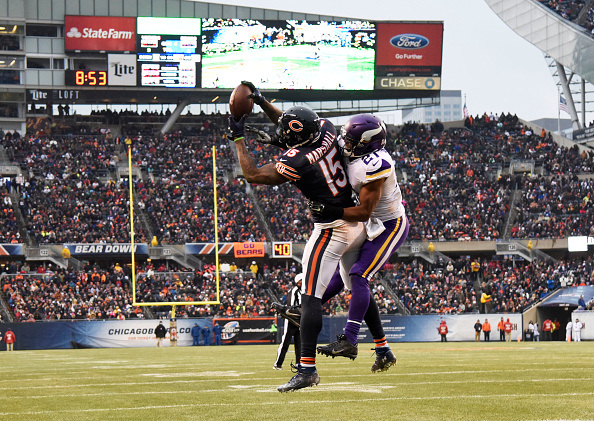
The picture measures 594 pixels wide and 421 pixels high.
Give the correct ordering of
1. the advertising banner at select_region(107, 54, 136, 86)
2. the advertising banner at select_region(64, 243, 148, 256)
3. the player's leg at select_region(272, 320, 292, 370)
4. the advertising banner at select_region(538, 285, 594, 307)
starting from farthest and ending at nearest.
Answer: the advertising banner at select_region(107, 54, 136, 86) < the advertising banner at select_region(64, 243, 148, 256) < the advertising banner at select_region(538, 285, 594, 307) < the player's leg at select_region(272, 320, 292, 370)

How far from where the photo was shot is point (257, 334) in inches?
1302

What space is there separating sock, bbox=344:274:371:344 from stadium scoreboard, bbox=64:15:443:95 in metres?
38.4

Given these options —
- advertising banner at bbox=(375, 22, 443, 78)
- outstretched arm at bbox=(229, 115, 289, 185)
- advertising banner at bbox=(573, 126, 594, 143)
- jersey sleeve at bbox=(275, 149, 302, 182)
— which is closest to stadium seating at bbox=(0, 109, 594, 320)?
advertising banner at bbox=(573, 126, 594, 143)

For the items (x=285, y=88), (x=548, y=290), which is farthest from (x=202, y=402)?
(x=285, y=88)

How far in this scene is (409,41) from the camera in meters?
48.8

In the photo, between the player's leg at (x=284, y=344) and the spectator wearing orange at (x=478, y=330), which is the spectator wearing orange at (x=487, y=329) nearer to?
the spectator wearing orange at (x=478, y=330)

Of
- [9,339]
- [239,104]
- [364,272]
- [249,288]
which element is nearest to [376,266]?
[364,272]

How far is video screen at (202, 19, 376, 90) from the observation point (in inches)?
1812

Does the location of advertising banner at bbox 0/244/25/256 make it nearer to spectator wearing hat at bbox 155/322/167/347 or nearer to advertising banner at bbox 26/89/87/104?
spectator wearing hat at bbox 155/322/167/347

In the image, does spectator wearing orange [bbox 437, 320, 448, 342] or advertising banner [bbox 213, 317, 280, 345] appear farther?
spectator wearing orange [bbox 437, 320, 448, 342]

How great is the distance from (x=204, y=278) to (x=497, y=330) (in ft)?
40.0

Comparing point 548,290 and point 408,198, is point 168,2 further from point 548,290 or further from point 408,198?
point 548,290

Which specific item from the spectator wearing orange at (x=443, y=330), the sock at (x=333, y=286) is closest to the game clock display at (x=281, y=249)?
the spectator wearing orange at (x=443, y=330)

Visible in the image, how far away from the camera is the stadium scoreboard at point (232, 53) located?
45719 millimetres
